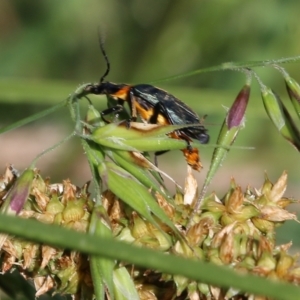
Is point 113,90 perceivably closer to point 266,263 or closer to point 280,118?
point 280,118

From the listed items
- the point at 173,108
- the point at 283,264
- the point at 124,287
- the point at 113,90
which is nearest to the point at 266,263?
the point at 283,264

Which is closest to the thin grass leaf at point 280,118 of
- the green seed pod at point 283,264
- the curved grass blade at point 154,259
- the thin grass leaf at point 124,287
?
the green seed pod at point 283,264

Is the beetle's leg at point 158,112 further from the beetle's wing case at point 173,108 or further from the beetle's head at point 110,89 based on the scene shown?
the beetle's head at point 110,89

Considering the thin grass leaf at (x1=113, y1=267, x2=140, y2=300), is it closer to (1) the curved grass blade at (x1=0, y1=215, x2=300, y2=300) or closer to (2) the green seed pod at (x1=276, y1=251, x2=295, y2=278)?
(2) the green seed pod at (x1=276, y1=251, x2=295, y2=278)

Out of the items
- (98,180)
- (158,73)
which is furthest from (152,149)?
(158,73)

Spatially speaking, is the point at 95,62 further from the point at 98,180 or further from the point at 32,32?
the point at 98,180
